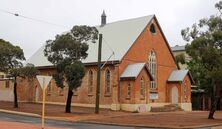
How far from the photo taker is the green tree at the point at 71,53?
3722 centimetres

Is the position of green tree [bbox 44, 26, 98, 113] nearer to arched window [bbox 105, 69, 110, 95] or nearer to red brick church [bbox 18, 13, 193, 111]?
red brick church [bbox 18, 13, 193, 111]

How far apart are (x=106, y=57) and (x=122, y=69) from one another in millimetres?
2501

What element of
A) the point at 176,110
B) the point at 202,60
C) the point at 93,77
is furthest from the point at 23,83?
the point at 202,60

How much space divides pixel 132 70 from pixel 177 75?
10.4 m

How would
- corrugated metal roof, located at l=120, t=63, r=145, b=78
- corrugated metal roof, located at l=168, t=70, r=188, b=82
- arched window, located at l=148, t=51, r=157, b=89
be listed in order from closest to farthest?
1. corrugated metal roof, located at l=120, t=63, r=145, b=78
2. arched window, located at l=148, t=51, r=157, b=89
3. corrugated metal roof, located at l=168, t=70, r=188, b=82

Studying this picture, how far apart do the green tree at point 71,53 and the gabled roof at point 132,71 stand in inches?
314

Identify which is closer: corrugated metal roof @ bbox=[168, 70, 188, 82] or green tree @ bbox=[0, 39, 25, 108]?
green tree @ bbox=[0, 39, 25, 108]

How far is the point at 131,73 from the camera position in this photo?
4522cm

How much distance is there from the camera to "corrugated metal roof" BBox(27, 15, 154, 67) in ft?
156

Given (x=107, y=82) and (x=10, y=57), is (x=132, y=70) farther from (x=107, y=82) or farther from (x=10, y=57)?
(x=10, y=57)

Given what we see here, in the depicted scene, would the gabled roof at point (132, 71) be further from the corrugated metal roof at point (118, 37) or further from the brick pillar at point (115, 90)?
the corrugated metal roof at point (118, 37)

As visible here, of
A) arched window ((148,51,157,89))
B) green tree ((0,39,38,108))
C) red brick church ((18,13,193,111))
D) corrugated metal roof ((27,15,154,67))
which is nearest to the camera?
green tree ((0,39,38,108))

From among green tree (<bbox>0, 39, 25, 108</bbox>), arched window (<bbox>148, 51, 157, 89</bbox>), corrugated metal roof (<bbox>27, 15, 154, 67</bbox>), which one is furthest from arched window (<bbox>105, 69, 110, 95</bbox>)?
green tree (<bbox>0, 39, 25, 108</bbox>)

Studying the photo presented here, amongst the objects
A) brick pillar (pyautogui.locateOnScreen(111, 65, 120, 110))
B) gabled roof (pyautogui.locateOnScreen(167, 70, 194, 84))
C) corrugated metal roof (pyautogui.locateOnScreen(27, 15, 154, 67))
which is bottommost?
brick pillar (pyautogui.locateOnScreen(111, 65, 120, 110))
